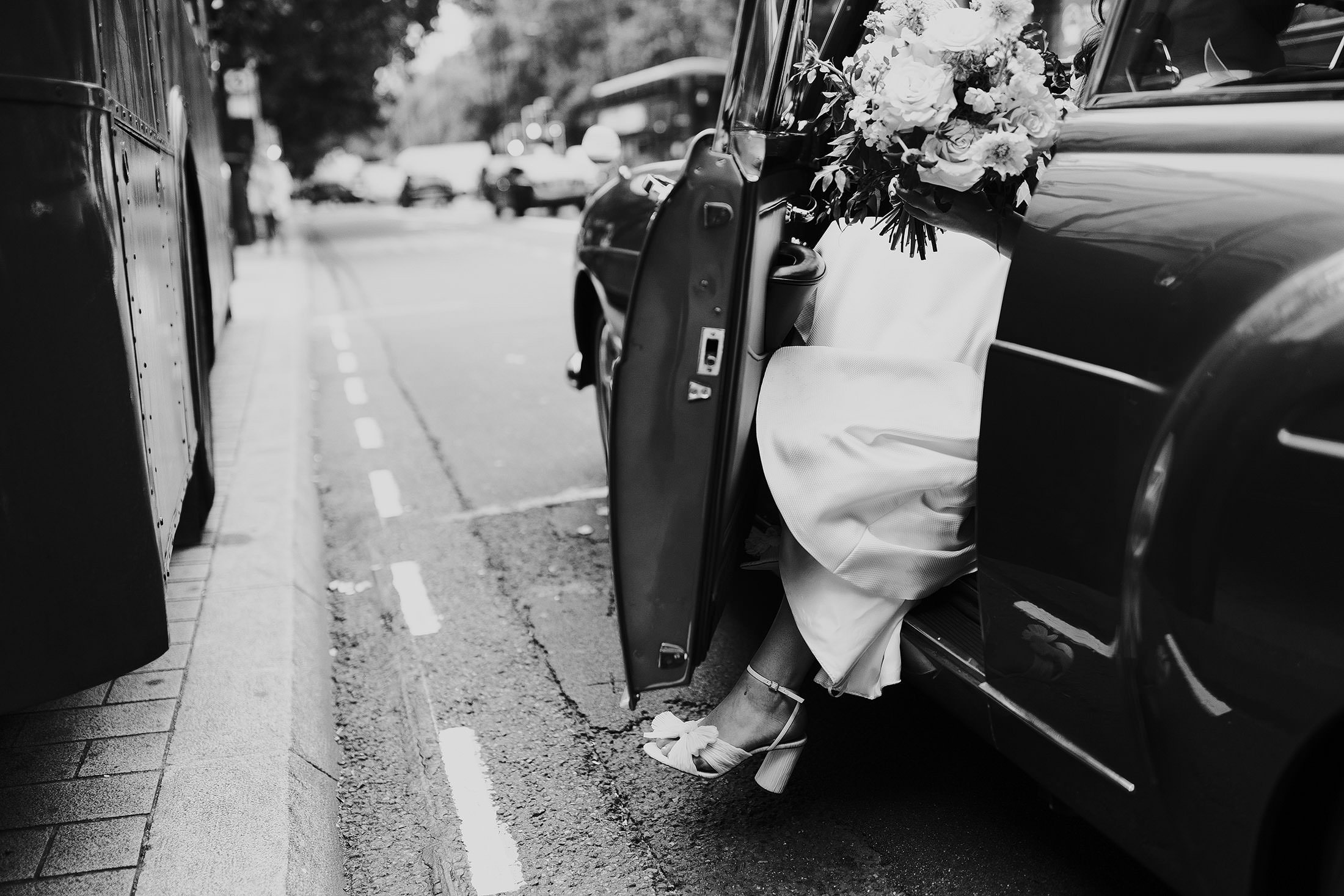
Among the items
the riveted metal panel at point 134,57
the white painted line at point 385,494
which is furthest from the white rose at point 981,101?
the white painted line at point 385,494

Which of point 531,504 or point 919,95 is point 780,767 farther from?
point 531,504

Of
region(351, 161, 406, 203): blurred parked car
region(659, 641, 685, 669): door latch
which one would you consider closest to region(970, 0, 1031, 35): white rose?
region(659, 641, 685, 669): door latch

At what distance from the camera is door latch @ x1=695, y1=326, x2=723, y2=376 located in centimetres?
221

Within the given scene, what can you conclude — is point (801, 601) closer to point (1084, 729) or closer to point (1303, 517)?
point (1084, 729)

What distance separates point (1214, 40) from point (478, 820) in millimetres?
2277

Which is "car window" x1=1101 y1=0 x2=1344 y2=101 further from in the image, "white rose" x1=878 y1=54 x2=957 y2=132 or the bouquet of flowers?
"white rose" x1=878 y1=54 x2=957 y2=132

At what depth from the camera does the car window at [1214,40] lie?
192 cm

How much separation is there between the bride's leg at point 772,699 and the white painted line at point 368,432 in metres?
4.24

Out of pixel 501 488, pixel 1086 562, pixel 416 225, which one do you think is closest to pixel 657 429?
pixel 1086 562

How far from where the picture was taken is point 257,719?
9.79 feet

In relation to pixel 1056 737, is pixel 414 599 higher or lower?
lower

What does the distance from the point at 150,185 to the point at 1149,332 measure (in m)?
2.63

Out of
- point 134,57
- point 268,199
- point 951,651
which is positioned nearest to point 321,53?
point 268,199

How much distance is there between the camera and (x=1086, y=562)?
6.13 ft
